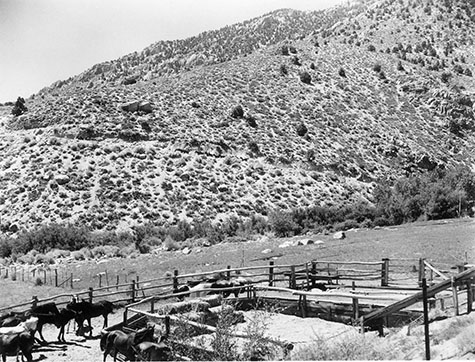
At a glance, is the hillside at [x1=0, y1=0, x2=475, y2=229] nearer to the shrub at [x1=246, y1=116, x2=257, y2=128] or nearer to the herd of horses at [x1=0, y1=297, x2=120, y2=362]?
the shrub at [x1=246, y1=116, x2=257, y2=128]

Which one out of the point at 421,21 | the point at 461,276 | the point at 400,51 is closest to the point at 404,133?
the point at 400,51

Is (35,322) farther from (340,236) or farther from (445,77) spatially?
(445,77)

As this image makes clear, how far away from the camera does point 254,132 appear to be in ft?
204

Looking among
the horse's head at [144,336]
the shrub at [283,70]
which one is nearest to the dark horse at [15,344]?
the horse's head at [144,336]

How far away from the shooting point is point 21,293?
26.8 metres

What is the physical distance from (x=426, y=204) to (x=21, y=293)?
33.5m

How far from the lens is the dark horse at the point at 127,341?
12.3 meters

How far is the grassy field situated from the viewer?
2750 centimetres

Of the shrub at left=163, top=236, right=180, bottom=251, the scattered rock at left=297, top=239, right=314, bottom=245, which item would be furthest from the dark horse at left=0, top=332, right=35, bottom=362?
the shrub at left=163, top=236, right=180, bottom=251

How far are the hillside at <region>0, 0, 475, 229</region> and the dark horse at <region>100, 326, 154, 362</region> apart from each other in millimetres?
33374

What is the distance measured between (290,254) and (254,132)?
101 feet

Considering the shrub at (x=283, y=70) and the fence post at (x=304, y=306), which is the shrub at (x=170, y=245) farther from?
the shrub at (x=283, y=70)

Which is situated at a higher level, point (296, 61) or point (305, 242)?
point (296, 61)

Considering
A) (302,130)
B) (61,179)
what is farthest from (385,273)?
(302,130)
